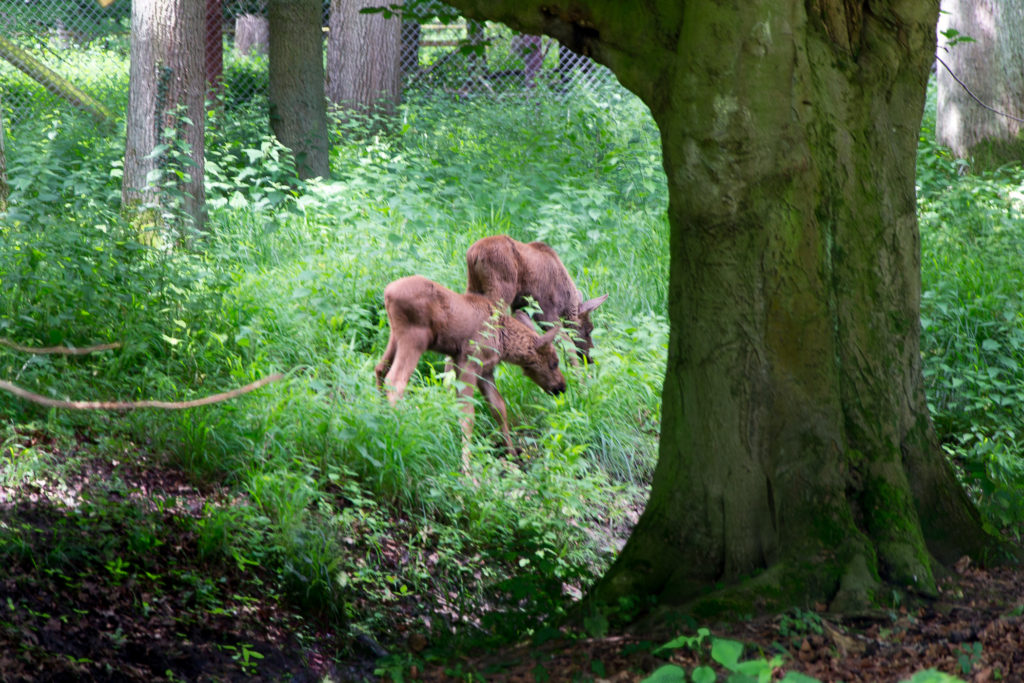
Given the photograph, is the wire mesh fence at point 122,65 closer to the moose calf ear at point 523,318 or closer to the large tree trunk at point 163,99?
the large tree trunk at point 163,99

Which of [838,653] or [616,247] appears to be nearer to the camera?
[838,653]

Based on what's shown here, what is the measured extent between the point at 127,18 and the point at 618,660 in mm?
17128

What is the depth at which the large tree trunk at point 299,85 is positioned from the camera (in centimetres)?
1267

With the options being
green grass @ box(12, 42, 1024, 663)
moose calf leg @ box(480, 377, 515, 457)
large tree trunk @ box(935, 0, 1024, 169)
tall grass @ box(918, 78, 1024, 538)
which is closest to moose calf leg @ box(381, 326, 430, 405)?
green grass @ box(12, 42, 1024, 663)

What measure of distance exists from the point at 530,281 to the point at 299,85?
6103mm

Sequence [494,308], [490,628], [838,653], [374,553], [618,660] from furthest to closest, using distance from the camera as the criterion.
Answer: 1. [494,308]
2. [374,553]
3. [490,628]
4. [618,660]
5. [838,653]

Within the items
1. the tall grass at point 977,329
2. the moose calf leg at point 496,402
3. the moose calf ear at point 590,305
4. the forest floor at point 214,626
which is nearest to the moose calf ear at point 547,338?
the moose calf leg at point 496,402

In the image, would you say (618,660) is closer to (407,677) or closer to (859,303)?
(407,677)

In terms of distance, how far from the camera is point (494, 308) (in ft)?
24.1

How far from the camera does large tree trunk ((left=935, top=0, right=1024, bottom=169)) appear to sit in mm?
12461

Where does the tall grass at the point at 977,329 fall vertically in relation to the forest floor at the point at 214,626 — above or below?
above

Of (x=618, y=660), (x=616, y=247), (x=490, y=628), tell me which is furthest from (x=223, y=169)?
(x=618, y=660)

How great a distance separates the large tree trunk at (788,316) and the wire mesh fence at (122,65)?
9255 mm

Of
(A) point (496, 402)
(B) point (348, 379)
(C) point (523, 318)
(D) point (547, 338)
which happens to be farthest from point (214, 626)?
(C) point (523, 318)
